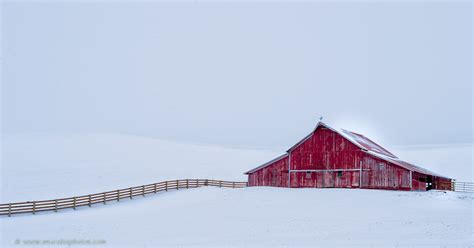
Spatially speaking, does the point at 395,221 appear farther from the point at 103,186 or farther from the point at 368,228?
the point at 103,186

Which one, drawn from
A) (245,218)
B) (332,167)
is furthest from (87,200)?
(332,167)

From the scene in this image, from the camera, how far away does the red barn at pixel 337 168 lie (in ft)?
133

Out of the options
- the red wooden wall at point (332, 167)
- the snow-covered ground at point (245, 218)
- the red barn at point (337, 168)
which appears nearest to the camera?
the snow-covered ground at point (245, 218)

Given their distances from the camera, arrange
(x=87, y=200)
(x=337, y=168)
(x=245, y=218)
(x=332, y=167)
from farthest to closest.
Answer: (x=332, y=167) → (x=337, y=168) → (x=87, y=200) → (x=245, y=218)

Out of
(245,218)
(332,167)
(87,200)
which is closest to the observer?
(245,218)

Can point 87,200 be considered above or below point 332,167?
below

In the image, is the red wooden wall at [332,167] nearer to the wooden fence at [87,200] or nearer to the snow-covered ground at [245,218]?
the snow-covered ground at [245,218]

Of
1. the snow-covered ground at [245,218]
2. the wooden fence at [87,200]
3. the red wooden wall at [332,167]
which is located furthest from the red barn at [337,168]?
the wooden fence at [87,200]

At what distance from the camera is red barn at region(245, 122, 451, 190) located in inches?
1599

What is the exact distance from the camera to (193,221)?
30.5 m

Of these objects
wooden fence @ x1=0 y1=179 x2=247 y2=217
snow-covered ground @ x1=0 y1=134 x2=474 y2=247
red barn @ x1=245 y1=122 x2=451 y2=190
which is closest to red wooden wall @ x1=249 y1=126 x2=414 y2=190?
red barn @ x1=245 y1=122 x2=451 y2=190

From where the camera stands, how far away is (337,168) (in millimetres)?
42531

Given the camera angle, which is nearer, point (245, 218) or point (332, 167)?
point (245, 218)

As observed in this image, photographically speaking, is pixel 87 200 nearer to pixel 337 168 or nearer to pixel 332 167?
pixel 332 167
